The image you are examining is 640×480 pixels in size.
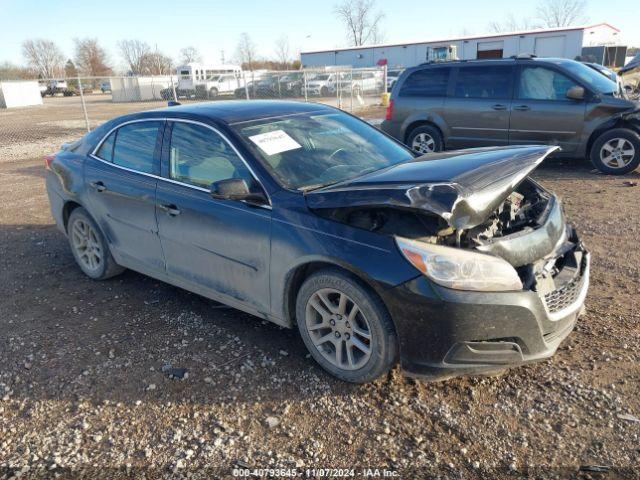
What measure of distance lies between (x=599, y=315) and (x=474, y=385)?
1.40m

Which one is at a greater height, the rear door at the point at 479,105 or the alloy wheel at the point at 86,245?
the rear door at the point at 479,105

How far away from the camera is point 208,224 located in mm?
3605

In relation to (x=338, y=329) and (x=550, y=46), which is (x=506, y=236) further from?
(x=550, y=46)

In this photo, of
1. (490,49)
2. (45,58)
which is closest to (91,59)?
(45,58)

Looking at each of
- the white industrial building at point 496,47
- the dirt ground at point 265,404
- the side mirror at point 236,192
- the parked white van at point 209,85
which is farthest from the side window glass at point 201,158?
the white industrial building at point 496,47

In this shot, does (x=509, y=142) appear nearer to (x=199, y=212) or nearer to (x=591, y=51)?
(x=199, y=212)

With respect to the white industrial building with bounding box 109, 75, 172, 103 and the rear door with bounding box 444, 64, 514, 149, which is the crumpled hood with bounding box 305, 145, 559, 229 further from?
the white industrial building with bounding box 109, 75, 172, 103

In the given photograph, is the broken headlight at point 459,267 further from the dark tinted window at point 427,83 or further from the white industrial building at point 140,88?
the white industrial building at point 140,88

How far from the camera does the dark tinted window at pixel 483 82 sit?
885cm

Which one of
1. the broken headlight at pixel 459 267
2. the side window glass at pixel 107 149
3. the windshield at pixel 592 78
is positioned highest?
the windshield at pixel 592 78

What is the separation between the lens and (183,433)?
2.83 metres

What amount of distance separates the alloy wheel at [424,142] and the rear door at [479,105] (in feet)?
1.09

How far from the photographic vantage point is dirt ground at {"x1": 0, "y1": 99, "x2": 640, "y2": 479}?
2.58 meters

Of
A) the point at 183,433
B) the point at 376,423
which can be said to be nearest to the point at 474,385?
the point at 376,423
